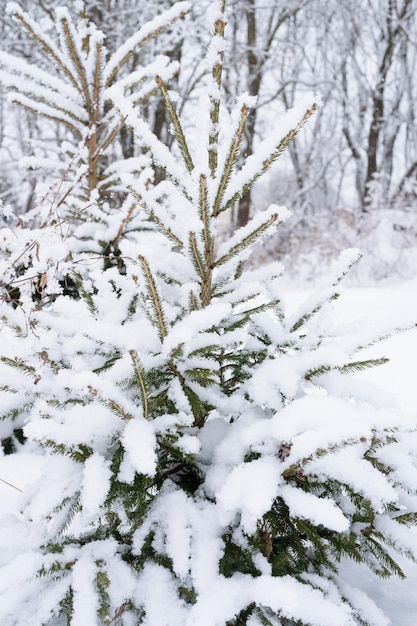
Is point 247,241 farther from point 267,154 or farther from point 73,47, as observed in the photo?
point 73,47

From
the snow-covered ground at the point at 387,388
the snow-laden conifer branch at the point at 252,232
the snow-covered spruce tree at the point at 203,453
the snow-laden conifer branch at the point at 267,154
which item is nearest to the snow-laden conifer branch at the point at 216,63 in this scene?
the snow-covered spruce tree at the point at 203,453

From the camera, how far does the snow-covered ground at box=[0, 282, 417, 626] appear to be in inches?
53.6

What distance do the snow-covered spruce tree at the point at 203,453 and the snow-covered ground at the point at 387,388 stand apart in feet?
0.68

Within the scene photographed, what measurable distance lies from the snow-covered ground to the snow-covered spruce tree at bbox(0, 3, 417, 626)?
0.68 ft

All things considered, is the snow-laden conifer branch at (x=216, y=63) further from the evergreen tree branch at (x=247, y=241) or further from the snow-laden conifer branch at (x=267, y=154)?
the evergreen tree branch at (x=247, y=241)

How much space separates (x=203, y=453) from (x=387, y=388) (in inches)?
89.1

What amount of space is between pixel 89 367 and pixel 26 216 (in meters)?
0.78

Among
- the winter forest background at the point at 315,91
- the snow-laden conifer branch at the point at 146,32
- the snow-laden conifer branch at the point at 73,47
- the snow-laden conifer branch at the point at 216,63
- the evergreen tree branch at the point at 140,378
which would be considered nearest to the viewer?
the evergreen tree branch at the point at 140,378

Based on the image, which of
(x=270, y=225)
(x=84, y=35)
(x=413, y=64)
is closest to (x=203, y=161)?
(x=270, y=225)

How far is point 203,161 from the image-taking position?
4.53 feet

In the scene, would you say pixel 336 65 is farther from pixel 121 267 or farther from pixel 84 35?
pixel 121 267

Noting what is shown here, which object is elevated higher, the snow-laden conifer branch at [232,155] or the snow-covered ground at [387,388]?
the snow-laden conifer branch at [232,155]

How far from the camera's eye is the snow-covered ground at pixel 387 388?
1362mm

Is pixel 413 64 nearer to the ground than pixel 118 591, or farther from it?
farther from it
